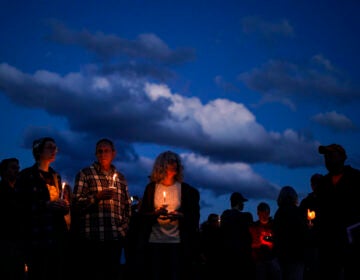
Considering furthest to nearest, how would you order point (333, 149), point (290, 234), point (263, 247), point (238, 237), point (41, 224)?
point (263, 247) < point (238, 237) < point (290, 234) < point (333, 149) < point (41, 224)

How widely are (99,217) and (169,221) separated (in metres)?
0.78

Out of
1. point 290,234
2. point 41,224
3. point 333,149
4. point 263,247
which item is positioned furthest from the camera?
point 263,247

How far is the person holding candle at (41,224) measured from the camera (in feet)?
15.3

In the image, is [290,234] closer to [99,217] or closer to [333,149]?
[333,149]

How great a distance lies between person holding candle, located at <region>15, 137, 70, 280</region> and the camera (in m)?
4.65

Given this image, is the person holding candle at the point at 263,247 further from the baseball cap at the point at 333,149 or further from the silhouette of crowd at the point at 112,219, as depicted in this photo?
the baseball cap at the point at 333,149

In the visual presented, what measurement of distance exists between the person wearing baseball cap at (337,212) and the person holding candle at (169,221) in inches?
55.6

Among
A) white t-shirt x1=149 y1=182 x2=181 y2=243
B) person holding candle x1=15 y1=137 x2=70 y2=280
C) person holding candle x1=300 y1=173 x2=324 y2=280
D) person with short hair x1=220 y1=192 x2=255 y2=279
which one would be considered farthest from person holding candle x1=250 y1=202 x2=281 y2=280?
person holding candle x1=15 y1=137 x2=70 y2=280

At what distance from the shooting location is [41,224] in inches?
186

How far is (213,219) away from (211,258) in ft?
3.15

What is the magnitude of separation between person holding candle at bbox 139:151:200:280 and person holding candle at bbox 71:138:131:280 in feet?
0.99

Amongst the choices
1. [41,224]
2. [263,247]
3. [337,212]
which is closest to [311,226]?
[263,247]

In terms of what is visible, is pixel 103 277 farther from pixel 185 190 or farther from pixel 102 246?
pixel 185 190

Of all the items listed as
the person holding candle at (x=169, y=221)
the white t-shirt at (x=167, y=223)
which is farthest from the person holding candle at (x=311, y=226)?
the white t-shirt at (x=167, y=223)
